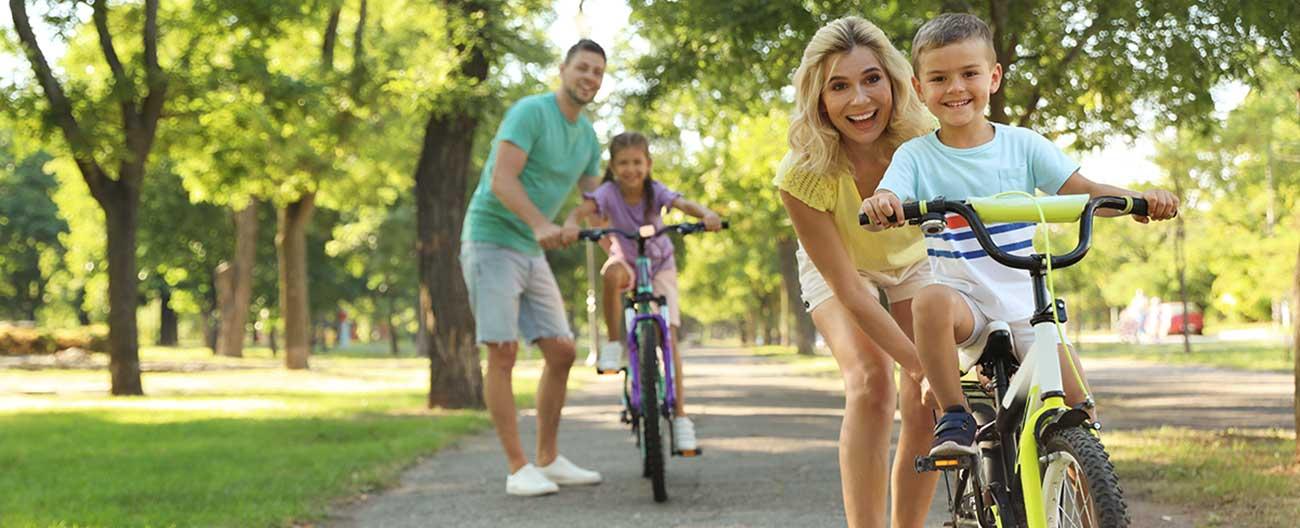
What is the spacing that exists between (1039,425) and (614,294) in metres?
4.66

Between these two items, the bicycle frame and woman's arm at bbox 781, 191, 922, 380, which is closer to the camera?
woman's arm at bbox 781, 191, 922, 380

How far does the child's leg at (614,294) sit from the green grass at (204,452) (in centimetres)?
160

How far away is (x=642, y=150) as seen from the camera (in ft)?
23.6

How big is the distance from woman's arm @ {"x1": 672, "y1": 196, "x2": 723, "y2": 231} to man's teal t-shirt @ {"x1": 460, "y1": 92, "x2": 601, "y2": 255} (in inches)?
22.4

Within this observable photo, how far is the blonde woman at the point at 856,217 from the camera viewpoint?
3.84m

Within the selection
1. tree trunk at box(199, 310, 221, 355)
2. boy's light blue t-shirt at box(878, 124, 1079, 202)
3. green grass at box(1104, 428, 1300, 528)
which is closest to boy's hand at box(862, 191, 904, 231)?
boy's light blue t-shirt at box(878, 124, 1079, 202)

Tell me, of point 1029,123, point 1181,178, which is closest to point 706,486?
point 1029,123

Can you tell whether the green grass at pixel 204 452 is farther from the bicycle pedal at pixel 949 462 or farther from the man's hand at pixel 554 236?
the bicycle pedal at pixel 949 462

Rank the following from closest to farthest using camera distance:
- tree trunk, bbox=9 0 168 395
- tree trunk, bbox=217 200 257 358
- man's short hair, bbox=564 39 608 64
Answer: man's short hair, bbox=564 39 608 64 < tree trunk, bbox=9 0 168 395 < tree trunk, bbox=217 200 257 358

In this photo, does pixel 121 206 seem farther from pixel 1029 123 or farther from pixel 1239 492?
pixel 1239 492

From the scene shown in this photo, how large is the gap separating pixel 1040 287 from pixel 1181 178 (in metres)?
29.7

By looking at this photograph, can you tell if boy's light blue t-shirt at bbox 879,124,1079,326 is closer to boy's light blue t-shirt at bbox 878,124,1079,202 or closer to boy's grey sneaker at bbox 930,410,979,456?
boy's light blue t-shirt at bbox 878,124,1079,202

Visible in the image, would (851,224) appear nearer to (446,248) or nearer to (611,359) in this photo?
(611,359)

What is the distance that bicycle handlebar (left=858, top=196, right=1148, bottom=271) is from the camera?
114 inches
